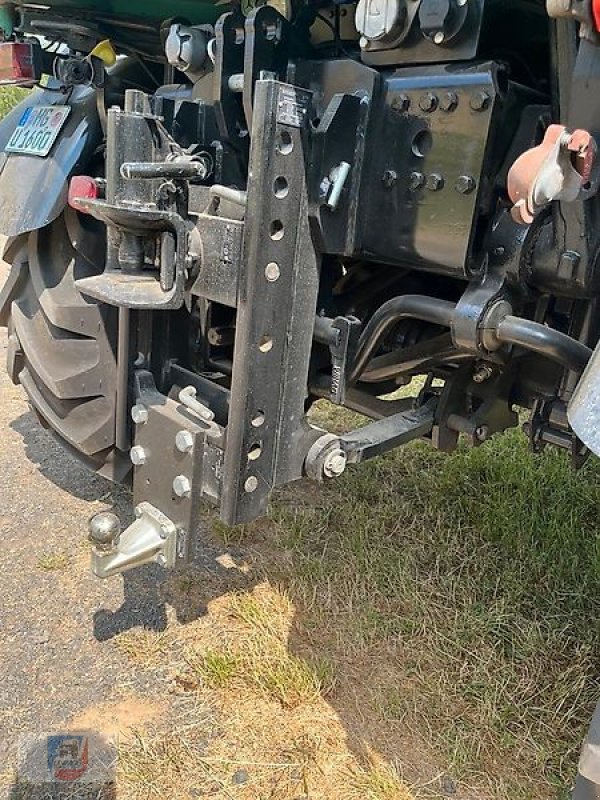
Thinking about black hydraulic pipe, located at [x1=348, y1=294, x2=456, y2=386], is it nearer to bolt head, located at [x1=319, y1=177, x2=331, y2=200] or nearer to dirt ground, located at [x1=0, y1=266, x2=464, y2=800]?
bolt head, located at [x1=319, y1=177, x2=331, y2=200]

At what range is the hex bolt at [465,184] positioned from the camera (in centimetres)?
132

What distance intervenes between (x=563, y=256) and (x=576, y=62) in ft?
0.99

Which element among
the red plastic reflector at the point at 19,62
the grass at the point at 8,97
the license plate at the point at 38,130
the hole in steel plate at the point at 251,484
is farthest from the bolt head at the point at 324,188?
the grass at the point at 8,97

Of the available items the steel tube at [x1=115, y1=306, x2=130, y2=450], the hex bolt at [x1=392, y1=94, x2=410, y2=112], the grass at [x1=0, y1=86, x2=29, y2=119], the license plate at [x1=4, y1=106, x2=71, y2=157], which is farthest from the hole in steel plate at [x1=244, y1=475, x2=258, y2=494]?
the grass at [x1=0, y1=86, x2=29, y2=119]

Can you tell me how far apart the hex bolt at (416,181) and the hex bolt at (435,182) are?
0.01 meters

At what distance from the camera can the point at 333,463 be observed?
1.50 meters

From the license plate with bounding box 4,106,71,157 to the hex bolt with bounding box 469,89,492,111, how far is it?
1130 millimetres

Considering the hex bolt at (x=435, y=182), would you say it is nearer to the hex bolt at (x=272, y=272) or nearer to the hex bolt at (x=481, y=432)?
the hex bolt at (x=272, y=272)

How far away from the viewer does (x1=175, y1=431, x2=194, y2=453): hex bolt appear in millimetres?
1453

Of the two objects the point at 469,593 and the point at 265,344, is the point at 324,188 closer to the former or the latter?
the point at 265,344

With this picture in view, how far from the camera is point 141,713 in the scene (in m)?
1.81

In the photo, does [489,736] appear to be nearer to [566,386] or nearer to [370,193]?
[566,386]

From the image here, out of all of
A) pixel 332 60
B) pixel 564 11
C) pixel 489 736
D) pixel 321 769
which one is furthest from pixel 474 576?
pixel 564 11

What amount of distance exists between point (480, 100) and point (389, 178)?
8.2 inches
